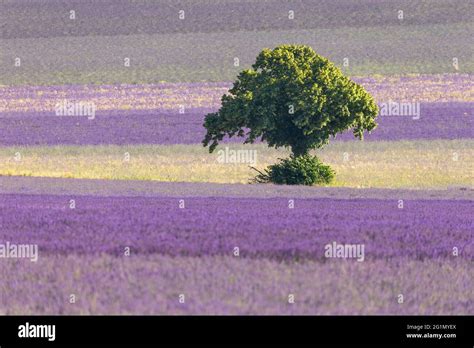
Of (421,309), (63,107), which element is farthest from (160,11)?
(421,309)

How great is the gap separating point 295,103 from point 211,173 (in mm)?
6191

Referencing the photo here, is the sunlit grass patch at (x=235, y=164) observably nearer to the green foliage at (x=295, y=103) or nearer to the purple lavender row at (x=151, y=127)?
the purple lavender row at (x=151, y=127)

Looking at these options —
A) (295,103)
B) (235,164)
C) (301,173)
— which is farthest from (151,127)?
(295,103)

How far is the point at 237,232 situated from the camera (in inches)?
613

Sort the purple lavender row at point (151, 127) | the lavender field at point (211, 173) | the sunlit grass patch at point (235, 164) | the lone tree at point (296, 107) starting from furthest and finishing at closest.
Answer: the purple lavender row at point (151, 127)
the sunlit grass patch at point (235, 164)
the lone tree at point (296, 107)
the lavender field at point (211, 173)

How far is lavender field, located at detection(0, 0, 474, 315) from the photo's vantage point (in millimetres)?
11516

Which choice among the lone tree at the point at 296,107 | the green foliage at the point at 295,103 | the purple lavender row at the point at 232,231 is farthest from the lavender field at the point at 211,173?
the green foliage at the point at 295,103

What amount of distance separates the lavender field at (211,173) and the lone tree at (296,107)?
4.94ft

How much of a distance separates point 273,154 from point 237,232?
3171cm

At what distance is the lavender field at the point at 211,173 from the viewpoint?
1152cm

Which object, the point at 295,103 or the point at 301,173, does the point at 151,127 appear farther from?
the point at 295,103

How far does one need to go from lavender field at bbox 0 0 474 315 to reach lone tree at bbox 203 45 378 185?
1.51m

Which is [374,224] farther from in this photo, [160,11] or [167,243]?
[160,11]

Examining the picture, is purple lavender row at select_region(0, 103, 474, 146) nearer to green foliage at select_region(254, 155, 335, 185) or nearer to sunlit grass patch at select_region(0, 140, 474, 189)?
sunlit grass patch at select_region(0, 140, 474, 189)
